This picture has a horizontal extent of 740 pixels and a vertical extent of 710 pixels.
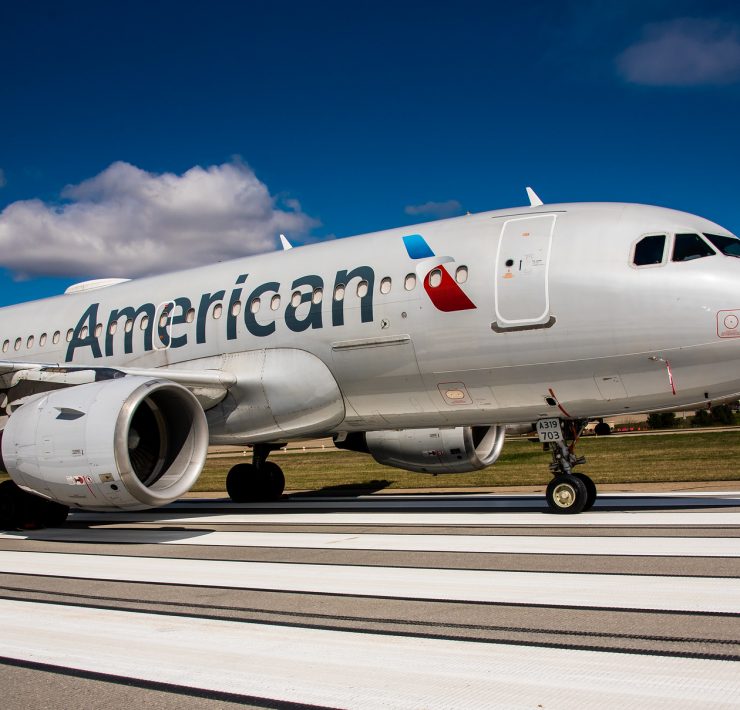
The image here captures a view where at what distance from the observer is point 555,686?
342 centimetres

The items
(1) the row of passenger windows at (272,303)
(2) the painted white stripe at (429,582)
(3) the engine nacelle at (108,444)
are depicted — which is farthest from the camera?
(1) the row of passenger windows at (272,303)

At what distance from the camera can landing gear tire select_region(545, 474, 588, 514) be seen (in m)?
9.41

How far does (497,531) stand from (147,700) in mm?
5440

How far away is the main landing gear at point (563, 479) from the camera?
30.9 feet

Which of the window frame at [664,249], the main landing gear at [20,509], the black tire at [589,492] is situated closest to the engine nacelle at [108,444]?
the main landing gear at [20,509]

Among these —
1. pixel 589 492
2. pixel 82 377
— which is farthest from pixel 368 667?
pixel 82 377

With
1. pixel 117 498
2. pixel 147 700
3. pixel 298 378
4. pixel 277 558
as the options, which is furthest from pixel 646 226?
pixel 147 700

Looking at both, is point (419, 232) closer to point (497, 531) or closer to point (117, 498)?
point (497, 531)

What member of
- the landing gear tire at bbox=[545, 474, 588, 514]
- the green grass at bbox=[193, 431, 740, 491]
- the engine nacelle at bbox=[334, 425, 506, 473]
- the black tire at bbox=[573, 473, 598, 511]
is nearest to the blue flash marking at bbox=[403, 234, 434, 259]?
the engine nacelle at bbox=[334, 425, 506, 473]

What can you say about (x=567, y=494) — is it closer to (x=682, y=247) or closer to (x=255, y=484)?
(x=682, y=247)

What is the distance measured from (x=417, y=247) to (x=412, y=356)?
1477 mm

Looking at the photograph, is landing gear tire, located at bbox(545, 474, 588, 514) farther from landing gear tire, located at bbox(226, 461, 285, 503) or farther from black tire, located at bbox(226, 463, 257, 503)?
black tire, located at bbox(226, 463, 257, 503)

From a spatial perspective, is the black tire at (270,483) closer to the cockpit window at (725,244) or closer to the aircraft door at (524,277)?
the aircraft door at (524,277)

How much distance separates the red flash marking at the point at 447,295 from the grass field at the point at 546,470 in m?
7.06
